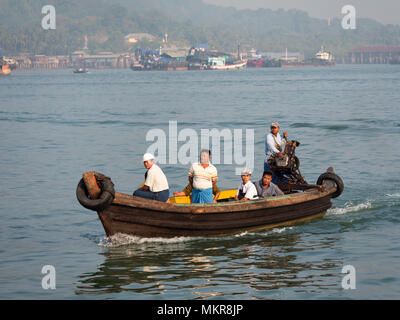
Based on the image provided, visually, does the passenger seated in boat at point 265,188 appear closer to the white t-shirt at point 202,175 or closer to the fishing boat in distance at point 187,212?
the fishing boat in distance at point 187,212

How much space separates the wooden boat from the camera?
13573 millimetres

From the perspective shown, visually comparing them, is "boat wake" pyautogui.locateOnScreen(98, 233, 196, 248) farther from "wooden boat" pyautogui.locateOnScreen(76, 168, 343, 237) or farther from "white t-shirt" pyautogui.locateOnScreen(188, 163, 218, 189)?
"white t-shirt" pyautogui.locateOnScreen(188, 163, 218, 189)

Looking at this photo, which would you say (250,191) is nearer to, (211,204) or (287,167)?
(211,204)

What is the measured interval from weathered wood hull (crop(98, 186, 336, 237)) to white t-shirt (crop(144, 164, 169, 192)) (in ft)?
1.91

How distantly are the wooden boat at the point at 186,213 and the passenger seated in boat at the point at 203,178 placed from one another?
0.38 m

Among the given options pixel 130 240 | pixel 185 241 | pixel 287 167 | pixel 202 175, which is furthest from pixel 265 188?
pixel 130 240

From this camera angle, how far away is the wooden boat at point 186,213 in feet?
44.5

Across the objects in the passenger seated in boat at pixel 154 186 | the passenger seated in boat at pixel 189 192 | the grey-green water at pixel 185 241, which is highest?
the passenger seated in boat at pixel 154 186

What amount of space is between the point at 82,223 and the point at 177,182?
7239 mm

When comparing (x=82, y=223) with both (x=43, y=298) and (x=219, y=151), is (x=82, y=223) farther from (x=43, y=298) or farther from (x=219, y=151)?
(x=219, y=151)

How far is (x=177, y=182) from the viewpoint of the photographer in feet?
80.7

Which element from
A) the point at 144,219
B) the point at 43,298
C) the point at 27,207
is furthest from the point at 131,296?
the point at 27,207

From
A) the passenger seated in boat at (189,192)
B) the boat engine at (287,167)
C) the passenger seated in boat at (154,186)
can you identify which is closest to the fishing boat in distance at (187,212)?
the passenger seated in boat at (154,186)
